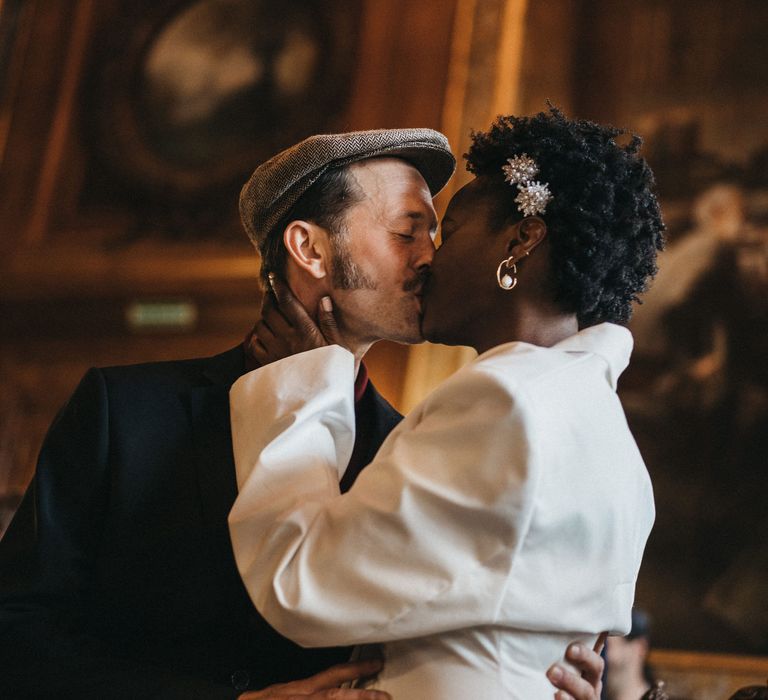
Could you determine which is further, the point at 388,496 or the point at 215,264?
the point at 215,264

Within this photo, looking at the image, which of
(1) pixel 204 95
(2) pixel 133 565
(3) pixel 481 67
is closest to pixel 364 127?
(3) pixel 481 67

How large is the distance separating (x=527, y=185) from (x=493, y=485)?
71cm

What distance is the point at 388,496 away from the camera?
1.48 meters

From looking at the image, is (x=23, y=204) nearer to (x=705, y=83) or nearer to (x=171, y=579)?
(x=705, y=83)

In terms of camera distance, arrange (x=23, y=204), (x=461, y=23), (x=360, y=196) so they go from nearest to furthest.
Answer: (x=360, y=196) → (x=461, y=23) → (x=23, y=204)

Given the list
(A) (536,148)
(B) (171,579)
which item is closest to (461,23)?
(A) (536,148)

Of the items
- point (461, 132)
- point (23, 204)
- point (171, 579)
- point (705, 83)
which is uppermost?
point (705, 83)

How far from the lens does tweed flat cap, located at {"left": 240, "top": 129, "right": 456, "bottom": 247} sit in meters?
2.41

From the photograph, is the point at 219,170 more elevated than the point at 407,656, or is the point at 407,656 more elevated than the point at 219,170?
the point at 219,170

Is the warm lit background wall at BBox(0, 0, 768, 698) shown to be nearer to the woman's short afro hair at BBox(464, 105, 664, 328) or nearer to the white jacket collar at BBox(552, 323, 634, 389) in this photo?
the woman's short afro hair at BBox(464, 105, 664, 328)

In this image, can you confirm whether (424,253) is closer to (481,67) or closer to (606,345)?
(606,345)

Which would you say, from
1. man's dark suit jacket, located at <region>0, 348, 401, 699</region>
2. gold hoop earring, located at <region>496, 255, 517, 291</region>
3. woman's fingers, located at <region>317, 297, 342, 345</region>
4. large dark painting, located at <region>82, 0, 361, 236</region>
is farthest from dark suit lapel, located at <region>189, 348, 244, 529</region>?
large dark painting, located at <region>82, 0, 361, 236</region>

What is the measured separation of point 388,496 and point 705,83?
4.54 m

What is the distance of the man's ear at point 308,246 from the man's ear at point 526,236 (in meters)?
0.64
